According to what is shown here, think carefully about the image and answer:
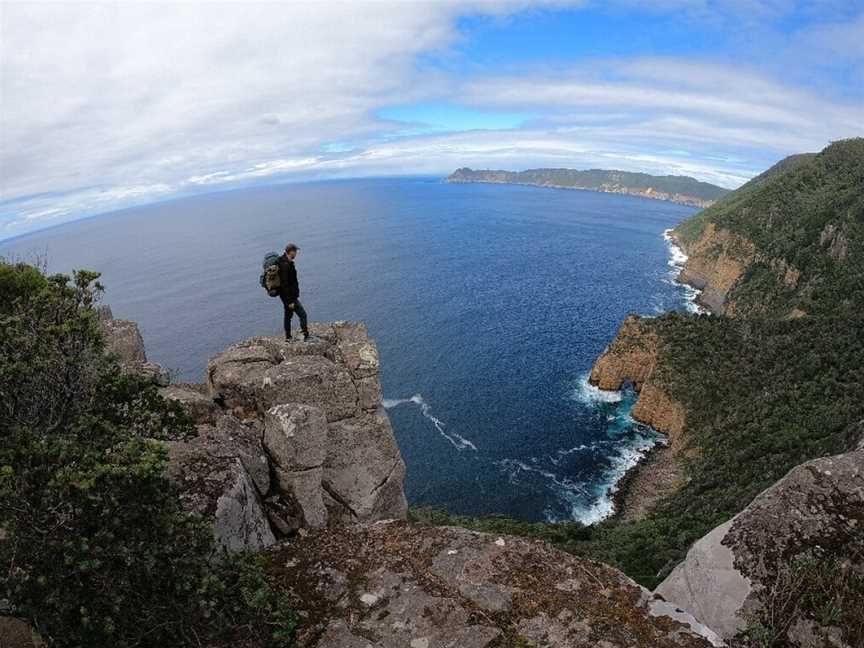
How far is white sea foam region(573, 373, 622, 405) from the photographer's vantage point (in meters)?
83.9

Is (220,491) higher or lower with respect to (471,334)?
higher

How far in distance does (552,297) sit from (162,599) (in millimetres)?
130672

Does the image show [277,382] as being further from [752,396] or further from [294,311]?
[752,396]

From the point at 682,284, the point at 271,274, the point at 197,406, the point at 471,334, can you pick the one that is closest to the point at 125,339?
the point at 271,274

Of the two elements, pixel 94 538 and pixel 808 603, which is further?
pixel 808 603

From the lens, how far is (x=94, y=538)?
7348mm

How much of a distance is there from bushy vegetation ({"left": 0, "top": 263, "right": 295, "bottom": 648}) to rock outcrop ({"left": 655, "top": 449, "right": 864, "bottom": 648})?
28.1 feet

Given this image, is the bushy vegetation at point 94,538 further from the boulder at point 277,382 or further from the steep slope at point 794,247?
the steep slope at point 794,247

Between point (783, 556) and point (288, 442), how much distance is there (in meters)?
12.1

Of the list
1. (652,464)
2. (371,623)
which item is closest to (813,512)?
(371,623)

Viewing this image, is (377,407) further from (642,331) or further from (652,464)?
(642,331)

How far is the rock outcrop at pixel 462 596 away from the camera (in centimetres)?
883

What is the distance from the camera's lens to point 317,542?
11141mm

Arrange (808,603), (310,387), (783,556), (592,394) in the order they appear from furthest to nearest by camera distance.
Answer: (592,394) → (310,387) → (783,556) → (808,603)
